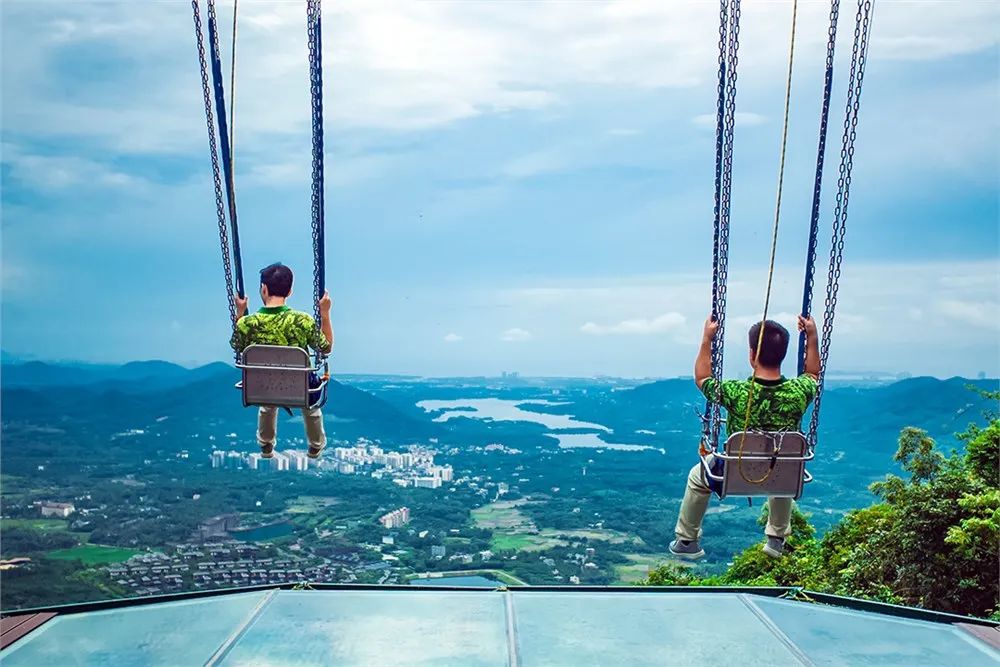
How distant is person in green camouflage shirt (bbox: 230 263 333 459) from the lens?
5.73m

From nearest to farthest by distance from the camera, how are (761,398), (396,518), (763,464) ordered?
1. (763,464)
2. (761,398)
3. (396,518)

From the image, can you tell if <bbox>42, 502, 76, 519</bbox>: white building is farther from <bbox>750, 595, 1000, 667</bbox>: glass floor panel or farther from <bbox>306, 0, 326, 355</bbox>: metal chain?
<bbox>750, 595, 1000, 667</bbox>: glass floor panel

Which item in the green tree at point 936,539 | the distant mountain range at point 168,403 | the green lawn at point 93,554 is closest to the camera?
the green tree at point 936,539

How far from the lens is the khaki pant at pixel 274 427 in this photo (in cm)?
598

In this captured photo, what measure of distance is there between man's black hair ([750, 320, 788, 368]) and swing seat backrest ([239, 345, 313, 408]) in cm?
253

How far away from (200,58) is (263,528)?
114ft

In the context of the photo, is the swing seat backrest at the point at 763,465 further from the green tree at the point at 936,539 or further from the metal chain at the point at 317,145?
the green tree at the point at 936,539

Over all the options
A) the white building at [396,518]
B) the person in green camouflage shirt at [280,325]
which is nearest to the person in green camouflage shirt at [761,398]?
the person in green camouflage shirt at [280,325]

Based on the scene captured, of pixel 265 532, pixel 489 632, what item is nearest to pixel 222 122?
pixel 489 632

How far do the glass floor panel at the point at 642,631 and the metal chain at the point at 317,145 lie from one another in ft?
7.51

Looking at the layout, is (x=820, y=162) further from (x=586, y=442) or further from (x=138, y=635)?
(x=586, y=442)

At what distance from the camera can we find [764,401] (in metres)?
5.14

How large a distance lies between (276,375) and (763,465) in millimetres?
2735

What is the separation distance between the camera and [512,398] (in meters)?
44.6
